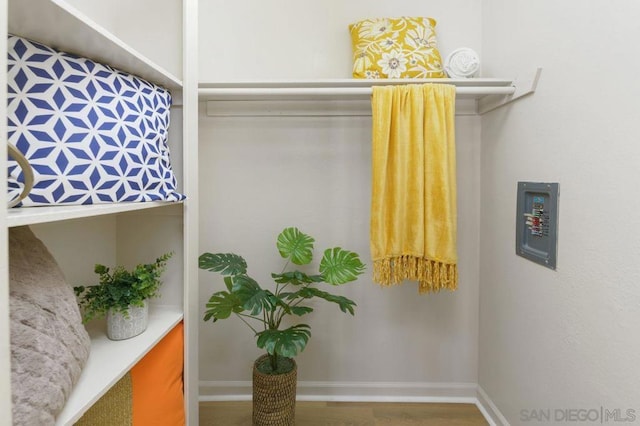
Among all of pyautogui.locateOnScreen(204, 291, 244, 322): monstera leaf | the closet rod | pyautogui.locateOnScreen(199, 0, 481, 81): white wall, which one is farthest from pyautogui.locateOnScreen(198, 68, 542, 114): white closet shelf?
pyautogui.locateOnScreen(204, 291, 244, 322): monstera leaf

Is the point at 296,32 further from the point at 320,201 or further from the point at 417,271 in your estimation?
the point at 417,271

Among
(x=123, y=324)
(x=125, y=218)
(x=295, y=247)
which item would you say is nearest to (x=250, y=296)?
(x=295, y=247)

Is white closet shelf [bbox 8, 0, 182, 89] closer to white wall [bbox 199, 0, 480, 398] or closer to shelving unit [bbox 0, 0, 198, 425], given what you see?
shelving unit [bbox 0, 0, 198, 425]

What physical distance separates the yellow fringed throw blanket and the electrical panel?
0.87 feet

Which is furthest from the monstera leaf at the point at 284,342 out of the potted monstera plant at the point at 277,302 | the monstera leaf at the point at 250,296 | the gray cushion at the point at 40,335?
the gray cushion at the point at 40,335

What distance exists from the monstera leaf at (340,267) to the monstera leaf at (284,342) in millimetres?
258

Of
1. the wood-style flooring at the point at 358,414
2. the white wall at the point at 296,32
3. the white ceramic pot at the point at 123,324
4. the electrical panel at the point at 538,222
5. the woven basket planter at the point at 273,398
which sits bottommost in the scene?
the wood-style flooring at the point at 358,414

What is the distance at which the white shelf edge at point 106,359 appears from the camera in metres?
0.75

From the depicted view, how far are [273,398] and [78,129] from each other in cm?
126

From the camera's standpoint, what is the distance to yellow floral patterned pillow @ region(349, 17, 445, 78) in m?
1.65

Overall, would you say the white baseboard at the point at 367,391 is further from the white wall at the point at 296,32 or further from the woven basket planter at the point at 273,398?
the white wall at the point at 296,32

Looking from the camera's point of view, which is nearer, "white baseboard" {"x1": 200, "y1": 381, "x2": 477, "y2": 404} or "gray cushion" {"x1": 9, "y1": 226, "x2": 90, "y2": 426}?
"gray cushion" {"x1": 9, "y1": 226, "x2": 90, "y2": 426}

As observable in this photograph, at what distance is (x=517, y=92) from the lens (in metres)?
1.44

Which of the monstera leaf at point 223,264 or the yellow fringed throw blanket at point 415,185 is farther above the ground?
the yellow fringed throw blanket at point 415,185
